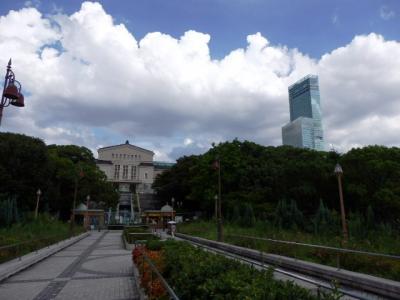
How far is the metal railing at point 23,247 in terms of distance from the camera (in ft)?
41.7

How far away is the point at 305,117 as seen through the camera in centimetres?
10538

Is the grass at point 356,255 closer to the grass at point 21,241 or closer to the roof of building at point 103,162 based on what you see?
the grass at point 21,241

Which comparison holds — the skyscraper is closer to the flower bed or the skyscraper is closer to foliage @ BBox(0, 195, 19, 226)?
foliage @ BBox(0, 195, 19, 226)

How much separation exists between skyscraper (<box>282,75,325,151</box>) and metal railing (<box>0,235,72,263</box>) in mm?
68501

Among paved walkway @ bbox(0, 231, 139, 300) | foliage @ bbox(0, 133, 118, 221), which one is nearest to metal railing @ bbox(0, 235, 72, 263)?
paved walkway @ bbox(0, 231, 139, 300)

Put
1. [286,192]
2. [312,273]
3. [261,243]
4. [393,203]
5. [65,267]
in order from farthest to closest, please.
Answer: [286,192] < [393,203] < [261,243] < [65,267] < [312,273]

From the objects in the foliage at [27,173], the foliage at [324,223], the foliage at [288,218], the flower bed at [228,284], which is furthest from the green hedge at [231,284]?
the foliage at [27,173]

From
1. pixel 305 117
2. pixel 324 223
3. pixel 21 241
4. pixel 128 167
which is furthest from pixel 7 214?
pixel 305 117

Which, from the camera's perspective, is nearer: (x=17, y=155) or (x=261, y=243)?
(x=261, y=243)

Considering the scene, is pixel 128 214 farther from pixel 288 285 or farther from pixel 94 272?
pixel 288 285

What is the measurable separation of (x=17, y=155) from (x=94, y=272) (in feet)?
102

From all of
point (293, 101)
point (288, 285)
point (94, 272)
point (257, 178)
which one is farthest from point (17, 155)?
point (293, 101)

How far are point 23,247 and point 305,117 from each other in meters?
100

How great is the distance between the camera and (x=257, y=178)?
4050cm
